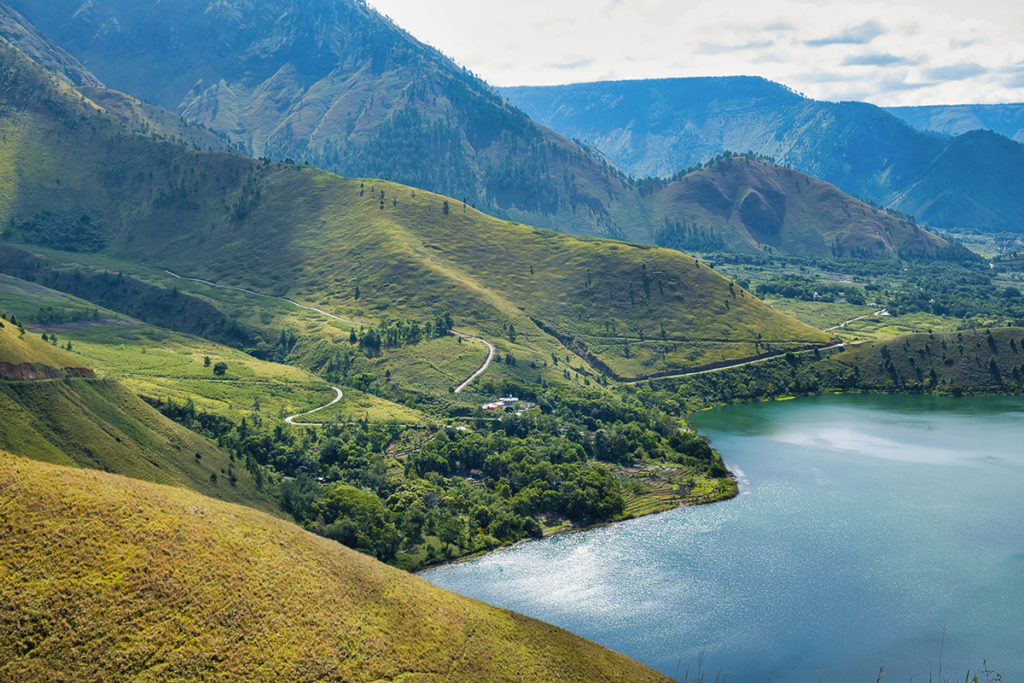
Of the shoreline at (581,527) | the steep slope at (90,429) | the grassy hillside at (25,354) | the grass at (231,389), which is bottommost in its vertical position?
the shoreline at (581,527)

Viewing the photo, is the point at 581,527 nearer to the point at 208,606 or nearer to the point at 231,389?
the point at 208,606

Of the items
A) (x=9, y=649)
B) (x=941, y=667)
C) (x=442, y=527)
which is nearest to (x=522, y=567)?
(x=442, y=527)

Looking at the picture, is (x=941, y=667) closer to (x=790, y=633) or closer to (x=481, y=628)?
(x=790, y=633)

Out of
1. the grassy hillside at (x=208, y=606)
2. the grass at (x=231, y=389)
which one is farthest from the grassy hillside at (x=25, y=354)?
the grass at (x=231, y=389)

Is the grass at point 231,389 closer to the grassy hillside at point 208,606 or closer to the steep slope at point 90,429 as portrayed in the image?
the steep slope at point 90,429

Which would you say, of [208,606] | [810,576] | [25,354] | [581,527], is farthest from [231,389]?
[810,576]

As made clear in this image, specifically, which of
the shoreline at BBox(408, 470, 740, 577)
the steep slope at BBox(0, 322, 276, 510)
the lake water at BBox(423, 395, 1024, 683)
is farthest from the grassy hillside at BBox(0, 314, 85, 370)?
the lake water at BBox(423, 395, 1024, 683)
